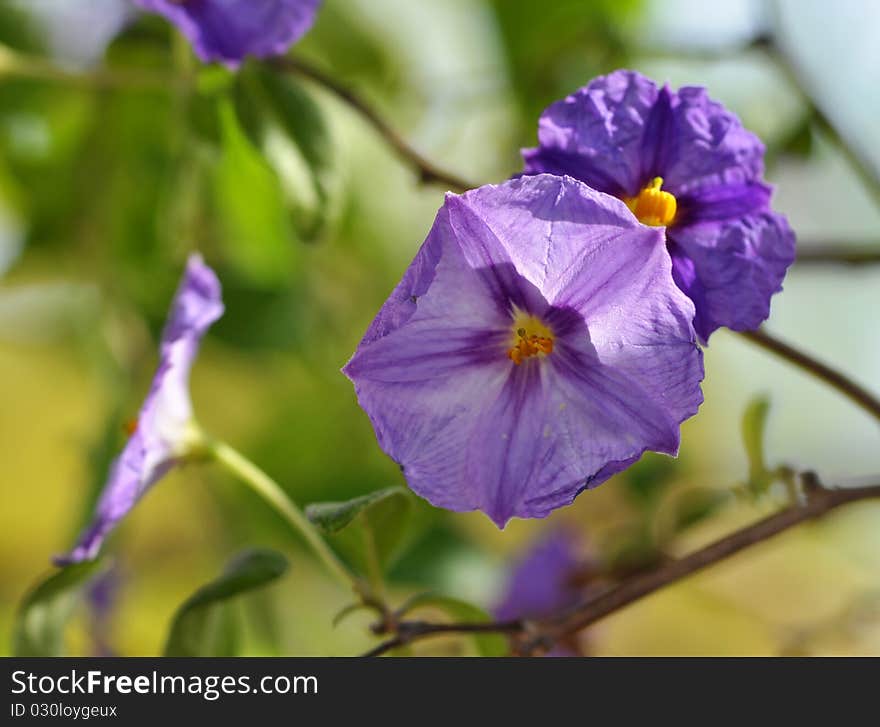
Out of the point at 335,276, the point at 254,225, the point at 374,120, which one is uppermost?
the point at 335,276

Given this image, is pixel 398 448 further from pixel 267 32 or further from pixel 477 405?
pixel 267 32

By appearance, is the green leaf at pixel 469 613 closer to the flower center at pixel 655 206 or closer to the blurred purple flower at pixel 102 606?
the flower center at pixel 655 206

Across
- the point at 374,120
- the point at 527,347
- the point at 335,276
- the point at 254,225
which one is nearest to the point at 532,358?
the point at 527,347

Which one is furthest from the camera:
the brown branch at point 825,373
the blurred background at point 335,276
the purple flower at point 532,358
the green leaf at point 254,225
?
the green leaf at point 254,225

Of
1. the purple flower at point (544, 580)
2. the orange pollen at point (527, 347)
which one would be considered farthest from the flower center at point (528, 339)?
the purple flower at point (544, 580)

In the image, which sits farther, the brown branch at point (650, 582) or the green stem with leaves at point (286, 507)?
the green stem with leaves at point (286, 507)

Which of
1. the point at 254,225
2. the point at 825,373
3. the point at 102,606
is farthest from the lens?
the point at 254,225

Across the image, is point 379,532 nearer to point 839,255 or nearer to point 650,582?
point 650,582
